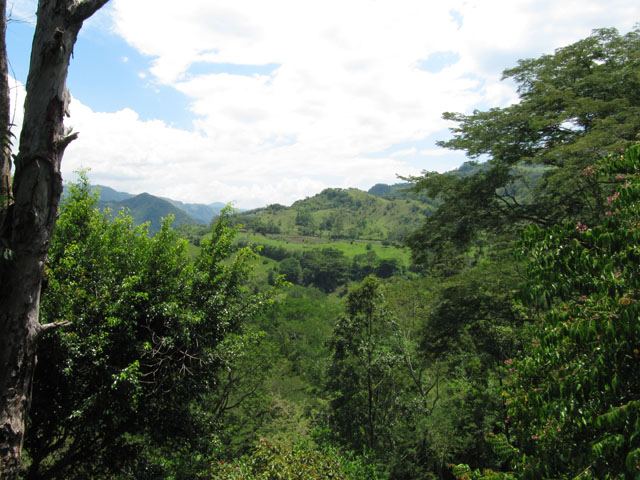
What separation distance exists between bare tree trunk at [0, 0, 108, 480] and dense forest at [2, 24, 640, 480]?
28.9 inches

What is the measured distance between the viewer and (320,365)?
20156mm

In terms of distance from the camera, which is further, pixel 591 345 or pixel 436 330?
pixel 436 330

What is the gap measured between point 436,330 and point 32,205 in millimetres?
10369

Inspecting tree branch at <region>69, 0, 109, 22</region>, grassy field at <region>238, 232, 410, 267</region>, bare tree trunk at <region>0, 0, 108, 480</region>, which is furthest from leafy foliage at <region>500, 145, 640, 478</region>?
grassy field at <region>238, 232, 410, 267</region>

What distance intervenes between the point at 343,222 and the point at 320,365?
15487 centimetres

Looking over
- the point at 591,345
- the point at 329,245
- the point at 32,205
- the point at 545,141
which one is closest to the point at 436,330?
the point at 545,141

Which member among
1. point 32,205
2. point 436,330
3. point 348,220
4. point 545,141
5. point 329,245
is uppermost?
point 348,220

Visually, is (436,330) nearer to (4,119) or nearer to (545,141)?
(545,141)

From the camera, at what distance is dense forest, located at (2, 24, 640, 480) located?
312cm

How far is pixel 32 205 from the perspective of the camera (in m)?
2.97

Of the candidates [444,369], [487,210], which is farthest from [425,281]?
[487,210]

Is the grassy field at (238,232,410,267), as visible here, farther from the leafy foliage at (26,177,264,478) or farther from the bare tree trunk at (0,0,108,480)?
the bare tree trunk at (0,0,108,480)

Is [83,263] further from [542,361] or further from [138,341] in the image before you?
[542,361]

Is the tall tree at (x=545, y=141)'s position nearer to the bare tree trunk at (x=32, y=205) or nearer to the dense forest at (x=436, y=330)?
the dense forest at (x=436, y=330)
